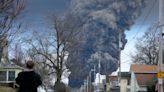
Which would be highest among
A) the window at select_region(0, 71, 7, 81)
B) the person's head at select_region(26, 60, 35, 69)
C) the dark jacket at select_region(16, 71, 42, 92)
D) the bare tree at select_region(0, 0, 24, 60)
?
the bare tree at select_region(0, 0, 24, 60)

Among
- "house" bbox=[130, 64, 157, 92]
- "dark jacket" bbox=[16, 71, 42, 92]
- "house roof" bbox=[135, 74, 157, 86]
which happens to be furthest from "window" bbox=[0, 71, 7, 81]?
"dark jacket" bbox=[16, 71, 42, 92]

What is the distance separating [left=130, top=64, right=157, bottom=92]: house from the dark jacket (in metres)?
63.3

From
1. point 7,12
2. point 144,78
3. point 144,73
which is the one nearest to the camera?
point 7,12

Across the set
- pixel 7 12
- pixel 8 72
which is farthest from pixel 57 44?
pixel 7 12

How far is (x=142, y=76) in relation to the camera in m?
78.9

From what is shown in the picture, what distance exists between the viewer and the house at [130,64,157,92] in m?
76.0

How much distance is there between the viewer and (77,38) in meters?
82.1

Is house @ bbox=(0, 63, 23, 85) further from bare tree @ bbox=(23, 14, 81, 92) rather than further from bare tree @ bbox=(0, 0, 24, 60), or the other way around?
bare tree @ bbox=(0, 0, 24, 60)

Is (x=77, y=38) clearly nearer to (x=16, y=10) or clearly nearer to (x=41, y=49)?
(x=41, y=49)

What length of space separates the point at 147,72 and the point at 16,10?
51.9 meters

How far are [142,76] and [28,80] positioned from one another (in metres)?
67.5

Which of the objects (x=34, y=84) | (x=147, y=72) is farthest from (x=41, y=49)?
(x=34, y=84)

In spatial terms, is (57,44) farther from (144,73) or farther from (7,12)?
(7,12)

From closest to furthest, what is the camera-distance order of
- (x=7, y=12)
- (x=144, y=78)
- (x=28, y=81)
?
(x=28, y=81) < (x=7, y=12) < (x=144, y=78)
